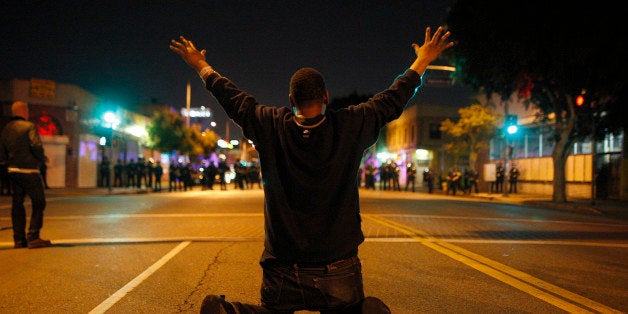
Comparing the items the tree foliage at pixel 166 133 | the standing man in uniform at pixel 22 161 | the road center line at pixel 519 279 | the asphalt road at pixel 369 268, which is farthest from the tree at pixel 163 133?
the road center line at pixel 519 279

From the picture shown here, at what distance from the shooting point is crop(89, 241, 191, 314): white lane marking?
4.72 meters

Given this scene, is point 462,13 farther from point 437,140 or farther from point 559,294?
point 437,140

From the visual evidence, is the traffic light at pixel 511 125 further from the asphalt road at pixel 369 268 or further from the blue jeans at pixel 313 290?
the blue jeans at pixel 313 290

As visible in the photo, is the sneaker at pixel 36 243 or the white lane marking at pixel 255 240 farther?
the white lane marking at pixel 255 240

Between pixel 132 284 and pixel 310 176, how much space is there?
400 centimetres

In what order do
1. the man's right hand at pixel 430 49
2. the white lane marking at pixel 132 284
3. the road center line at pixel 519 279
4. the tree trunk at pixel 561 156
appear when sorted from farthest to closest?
1. the tree trunk at pixel 561 156
2. the road center line at pixel 519 279
3. the white lane marking at pixel 132 284
4. the man's right hand at pixel 430 49

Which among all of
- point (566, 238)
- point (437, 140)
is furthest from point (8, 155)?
point (437, 140)

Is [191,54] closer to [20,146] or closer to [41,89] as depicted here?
[20,146]

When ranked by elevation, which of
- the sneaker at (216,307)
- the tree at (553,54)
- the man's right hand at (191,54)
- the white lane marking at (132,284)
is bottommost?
the white lane marking at (132,284)

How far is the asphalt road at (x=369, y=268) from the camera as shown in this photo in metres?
4.96

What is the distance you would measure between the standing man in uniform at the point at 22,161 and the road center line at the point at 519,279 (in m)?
5.94

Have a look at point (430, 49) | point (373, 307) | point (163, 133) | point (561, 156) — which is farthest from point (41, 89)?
point (373, 307)

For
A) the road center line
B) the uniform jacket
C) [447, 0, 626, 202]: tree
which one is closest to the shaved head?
the uniform jacket

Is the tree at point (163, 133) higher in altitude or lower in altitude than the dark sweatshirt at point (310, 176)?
higher
